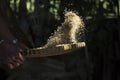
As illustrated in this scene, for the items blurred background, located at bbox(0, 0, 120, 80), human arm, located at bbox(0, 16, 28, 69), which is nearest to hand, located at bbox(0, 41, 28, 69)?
human arm, located at bbox(0, 16, 28, 69)

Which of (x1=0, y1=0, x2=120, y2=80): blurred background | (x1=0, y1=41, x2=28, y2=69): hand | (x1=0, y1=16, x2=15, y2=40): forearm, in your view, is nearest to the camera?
(x1=0, y1=41, x2=28, y2=69): hand

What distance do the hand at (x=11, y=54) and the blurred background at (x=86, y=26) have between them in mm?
1833

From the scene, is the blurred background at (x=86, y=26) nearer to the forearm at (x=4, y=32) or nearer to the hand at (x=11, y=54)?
the forearm at (x=4, y=32)

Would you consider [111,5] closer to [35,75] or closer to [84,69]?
[84,69]

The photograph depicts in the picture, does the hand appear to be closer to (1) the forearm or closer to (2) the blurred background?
Answer: (1) the forearm

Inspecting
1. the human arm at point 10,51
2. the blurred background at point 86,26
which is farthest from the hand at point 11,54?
the blurred background at point 86,26

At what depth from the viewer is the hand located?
2.60m

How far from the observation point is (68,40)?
9.14 feet

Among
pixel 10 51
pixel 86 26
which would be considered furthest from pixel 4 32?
pixel 86 26

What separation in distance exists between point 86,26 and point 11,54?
199 cm

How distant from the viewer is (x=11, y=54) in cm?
262

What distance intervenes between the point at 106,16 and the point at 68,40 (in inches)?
81.5

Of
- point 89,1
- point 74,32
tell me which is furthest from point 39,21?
point 74,32

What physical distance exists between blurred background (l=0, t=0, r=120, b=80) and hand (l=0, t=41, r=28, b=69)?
1833mm
